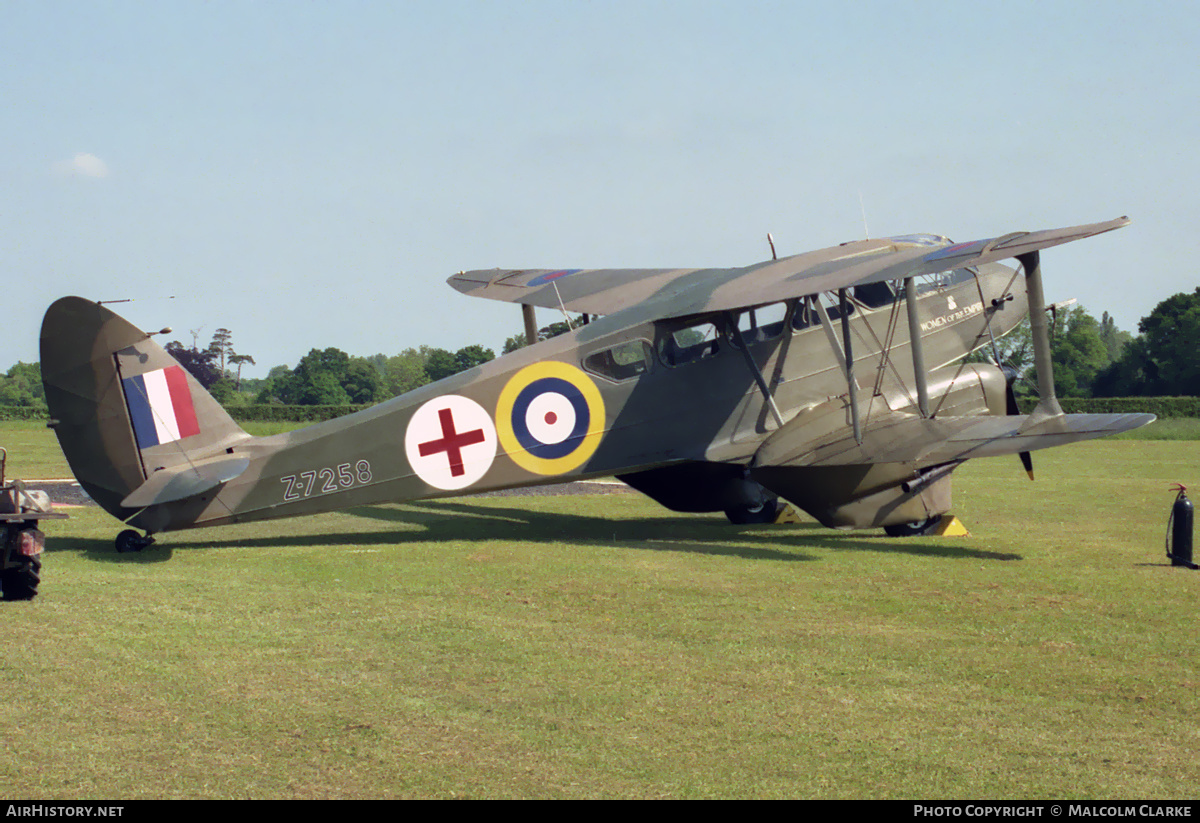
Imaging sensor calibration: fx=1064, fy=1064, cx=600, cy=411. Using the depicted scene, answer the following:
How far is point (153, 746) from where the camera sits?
18.2 feet

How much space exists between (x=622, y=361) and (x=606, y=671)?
6.68 metres

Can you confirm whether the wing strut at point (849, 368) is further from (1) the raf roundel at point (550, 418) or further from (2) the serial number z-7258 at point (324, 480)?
(2) the serial number z-7258 at point (324, 480)

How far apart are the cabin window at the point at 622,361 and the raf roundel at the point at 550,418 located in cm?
20

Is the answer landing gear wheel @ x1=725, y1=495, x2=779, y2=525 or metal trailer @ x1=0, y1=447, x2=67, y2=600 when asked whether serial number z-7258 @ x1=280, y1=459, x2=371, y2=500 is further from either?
landing gear wheel @ x1=725, y1=495, x2=779, y2=525

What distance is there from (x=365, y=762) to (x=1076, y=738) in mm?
3771

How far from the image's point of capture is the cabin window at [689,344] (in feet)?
44.2

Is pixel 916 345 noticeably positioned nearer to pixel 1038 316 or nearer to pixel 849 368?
pixel 849 368

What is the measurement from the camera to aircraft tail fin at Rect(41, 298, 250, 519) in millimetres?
11188

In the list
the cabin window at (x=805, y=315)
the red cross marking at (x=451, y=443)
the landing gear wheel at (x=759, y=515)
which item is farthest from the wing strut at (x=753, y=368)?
the red cross marking at (x=451, y=443)

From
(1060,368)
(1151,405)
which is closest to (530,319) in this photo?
(1151,405)

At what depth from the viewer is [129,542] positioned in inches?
477

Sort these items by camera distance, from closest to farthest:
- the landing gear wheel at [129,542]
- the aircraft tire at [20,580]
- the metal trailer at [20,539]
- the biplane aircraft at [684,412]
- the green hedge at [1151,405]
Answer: the metal trailer at [20,539], the aircraft tire at [20,580], the biplane aircraft at [684,412], the landing gear wheel at [129,542], the green hedge at [1151,405]
